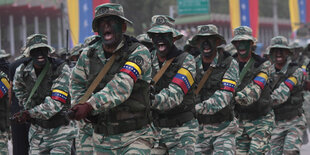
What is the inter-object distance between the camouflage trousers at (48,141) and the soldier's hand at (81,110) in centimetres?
348

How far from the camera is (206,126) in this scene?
8.59 meters

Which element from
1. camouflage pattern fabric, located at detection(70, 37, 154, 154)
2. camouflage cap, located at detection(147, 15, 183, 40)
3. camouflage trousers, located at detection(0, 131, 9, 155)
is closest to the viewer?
camouflage pattern fabric, located at detection(70, 37, 154, 154)

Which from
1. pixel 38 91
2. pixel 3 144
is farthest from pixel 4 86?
pixel 38 91

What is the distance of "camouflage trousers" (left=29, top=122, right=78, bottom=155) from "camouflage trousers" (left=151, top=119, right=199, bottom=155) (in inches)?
61.7

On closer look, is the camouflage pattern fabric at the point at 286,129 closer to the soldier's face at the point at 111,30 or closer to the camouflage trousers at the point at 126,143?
the camouflage trousers at the point at 126,143

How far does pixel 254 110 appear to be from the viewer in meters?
9.55

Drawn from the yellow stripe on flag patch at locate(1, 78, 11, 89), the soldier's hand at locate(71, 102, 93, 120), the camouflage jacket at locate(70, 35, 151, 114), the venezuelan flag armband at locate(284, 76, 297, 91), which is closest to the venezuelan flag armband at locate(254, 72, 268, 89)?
the venezuelan flag armband at locate(284, 76, 297, 91)

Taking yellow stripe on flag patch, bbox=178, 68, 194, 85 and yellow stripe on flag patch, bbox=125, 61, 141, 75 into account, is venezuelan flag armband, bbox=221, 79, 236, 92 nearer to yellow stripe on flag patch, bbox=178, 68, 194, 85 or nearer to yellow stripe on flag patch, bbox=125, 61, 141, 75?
yellow stripe on flag patch, bbox=178, 68, 194, 85

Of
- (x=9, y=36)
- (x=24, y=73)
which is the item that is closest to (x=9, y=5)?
(x=9, y=36)

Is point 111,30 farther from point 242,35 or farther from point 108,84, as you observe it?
point 242,35

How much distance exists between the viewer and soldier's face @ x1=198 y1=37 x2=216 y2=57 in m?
8.64

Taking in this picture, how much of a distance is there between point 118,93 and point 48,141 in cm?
338

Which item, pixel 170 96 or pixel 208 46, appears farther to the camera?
pixel 208 46

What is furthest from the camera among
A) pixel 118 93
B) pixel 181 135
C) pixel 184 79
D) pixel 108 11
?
pixel 181 135
